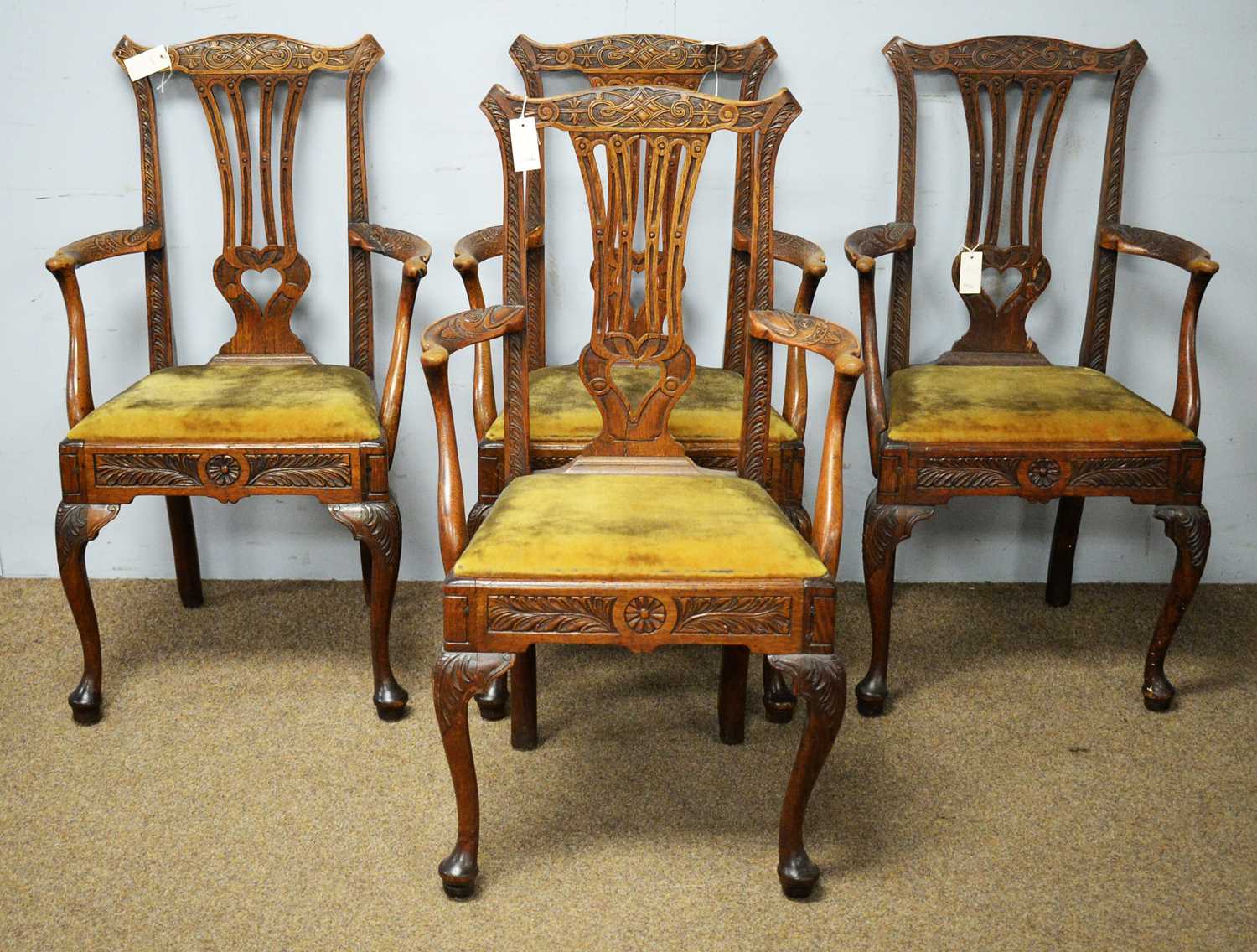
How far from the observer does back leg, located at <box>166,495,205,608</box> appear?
2928 mm

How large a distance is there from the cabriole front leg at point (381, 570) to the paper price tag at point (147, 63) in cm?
102

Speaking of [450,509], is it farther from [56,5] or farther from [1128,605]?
[1128,605]

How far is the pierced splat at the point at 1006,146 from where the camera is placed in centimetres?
274

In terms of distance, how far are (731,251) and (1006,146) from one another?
658mm

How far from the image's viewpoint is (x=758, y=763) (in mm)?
2359

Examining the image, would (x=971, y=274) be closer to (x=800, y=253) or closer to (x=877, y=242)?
(x=877, y=242)

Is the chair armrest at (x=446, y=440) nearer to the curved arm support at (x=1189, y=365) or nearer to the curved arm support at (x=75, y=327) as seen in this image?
the curved arm support at (x=75, y=327)

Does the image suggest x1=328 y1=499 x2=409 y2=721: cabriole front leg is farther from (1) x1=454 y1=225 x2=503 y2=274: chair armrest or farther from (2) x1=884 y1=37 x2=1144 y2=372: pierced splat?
(2) x1=884 y1=37 x2=1144 y2=372: pierced splat

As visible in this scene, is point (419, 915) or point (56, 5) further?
point (56, 5)

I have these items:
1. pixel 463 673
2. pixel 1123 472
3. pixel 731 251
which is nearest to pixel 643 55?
pixel 731 251

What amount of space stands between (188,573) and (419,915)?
51.0 inches

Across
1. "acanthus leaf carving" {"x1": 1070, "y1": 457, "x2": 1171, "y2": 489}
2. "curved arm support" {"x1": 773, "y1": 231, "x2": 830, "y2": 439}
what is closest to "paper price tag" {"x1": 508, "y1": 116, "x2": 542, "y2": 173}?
"curved arm support" {"x1": 773, "y1": 231, "x2": 830, "y2": 439}

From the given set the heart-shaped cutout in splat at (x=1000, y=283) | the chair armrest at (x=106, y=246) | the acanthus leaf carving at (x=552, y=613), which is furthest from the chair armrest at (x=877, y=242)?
the chair armrest at (x=106, y=246)

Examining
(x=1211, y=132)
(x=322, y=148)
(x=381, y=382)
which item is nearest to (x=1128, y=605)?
(x=1211, y=132)
